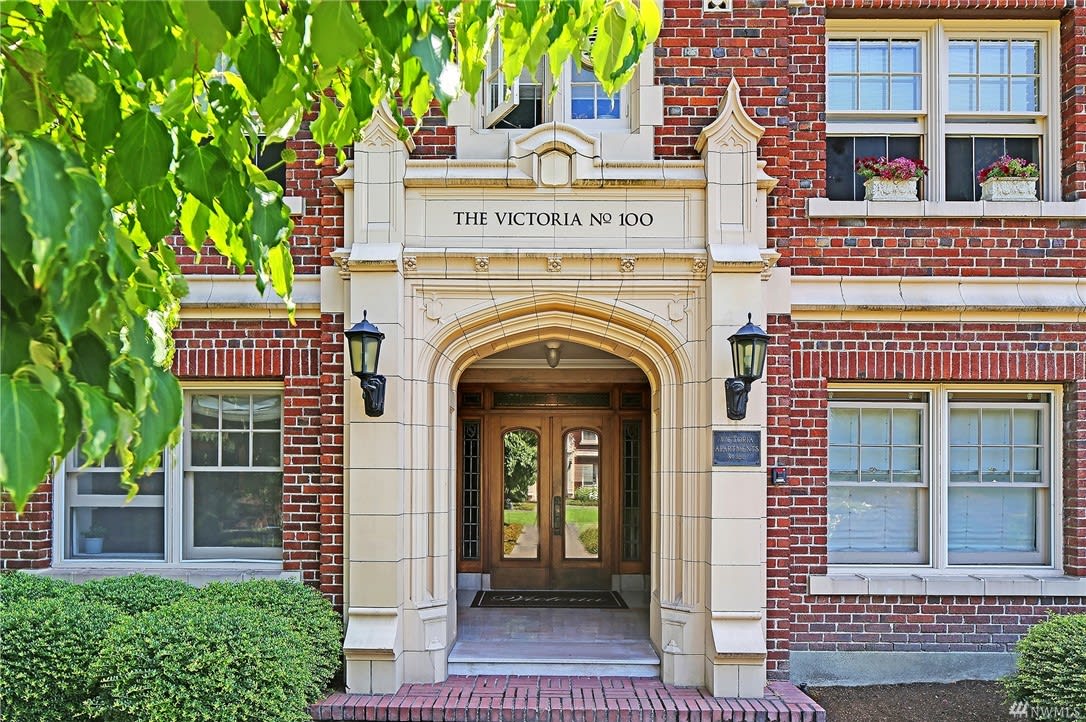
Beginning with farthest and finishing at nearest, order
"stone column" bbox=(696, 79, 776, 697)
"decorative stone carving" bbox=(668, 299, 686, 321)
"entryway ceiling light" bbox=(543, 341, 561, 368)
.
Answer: "entryway ceiling light" bbox=(543, 341, 561, 368) < "decorative stone carving" bbox=(668, 299, 686, 321) < "stone column" bbox=(696, 79, 776, 697)

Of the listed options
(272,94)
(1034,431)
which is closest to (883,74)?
Result: (1034,431)

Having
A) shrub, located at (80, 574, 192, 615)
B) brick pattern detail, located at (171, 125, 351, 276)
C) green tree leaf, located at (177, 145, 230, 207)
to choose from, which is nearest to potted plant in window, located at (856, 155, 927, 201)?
brick pattern detail, located at (171, 125, 351, 276)

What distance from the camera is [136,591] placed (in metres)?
6.51

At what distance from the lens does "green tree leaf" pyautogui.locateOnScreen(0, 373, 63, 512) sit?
4.97 feet

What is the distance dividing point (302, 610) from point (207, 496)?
1830 millimetres

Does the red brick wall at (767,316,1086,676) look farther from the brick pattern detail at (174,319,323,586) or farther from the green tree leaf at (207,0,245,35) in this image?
the green tree leaf at (207,0,245,35)

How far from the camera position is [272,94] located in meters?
2.49

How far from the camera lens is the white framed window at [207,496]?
7.56 metres

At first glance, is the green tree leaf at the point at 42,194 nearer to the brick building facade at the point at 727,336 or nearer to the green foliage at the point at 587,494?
the brick building facade at the point at 727,336

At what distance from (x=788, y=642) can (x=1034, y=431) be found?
3.18 m

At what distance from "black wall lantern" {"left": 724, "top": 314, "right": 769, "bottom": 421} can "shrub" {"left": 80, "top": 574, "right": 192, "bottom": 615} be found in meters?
4.85

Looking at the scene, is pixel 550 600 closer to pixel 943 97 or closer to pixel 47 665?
pixel 47 665

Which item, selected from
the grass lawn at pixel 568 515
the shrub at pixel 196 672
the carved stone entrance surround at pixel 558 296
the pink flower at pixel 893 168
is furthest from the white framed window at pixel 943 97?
the shrub at pixel 196 672

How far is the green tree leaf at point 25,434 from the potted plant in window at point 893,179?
7.27 metres
